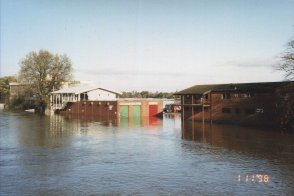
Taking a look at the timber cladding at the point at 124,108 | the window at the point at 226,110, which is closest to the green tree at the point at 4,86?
the timber cladding at the point at 124,108

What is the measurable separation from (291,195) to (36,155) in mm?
17136

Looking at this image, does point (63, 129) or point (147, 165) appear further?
point (63, 129)

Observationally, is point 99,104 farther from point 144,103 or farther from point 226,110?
point 226,110

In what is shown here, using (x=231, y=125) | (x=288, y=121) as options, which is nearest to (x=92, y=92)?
(x=231, y=125)

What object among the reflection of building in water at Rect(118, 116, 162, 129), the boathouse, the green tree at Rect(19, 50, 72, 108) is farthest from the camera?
the green tree at Rect(19, 50, 72, 108)

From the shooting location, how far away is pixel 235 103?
51469mm

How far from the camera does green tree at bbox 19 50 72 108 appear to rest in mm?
90562

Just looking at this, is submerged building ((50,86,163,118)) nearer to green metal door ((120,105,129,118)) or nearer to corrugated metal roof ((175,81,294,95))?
green metal door ((120,105,129,118))

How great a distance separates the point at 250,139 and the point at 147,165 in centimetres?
1580

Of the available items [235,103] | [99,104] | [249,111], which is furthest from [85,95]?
[249,111]

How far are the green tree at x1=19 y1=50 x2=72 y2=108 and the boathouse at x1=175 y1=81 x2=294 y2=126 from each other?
41.7 metres

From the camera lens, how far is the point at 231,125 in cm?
5031

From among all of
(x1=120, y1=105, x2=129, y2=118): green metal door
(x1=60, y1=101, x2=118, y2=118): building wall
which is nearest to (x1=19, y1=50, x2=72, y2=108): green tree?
(x1=60, y1=101, x2=118, y2=118): building wall

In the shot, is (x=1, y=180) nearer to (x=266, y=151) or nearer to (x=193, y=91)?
(x=266, y=151)
